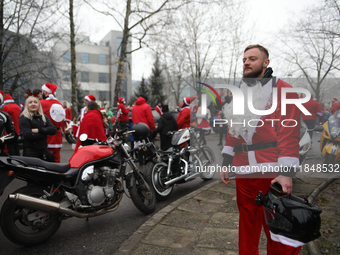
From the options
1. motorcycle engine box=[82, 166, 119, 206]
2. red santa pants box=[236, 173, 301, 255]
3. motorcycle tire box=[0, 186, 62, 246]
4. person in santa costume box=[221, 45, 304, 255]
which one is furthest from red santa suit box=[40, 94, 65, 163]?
red santa pants box=[236, 173, 301, 255]

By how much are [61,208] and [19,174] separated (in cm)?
62

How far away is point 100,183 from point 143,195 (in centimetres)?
79

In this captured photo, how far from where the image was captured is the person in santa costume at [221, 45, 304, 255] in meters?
2.04

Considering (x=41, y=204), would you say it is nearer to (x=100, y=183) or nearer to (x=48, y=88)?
(x=100, y=183)

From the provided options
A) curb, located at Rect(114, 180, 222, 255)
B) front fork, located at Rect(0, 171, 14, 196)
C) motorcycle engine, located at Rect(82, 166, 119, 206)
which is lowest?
curb, located at Rect(114, 180, 222, 255)

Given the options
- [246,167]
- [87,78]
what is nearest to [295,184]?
[246,167]

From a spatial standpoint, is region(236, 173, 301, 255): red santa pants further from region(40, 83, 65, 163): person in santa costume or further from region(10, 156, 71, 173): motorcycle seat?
region(40, 83, 65, 163): person in santa costume

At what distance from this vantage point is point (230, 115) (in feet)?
7.91

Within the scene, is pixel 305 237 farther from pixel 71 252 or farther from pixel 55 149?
pixel 55 149

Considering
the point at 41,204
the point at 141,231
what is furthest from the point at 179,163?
the point at 41,204

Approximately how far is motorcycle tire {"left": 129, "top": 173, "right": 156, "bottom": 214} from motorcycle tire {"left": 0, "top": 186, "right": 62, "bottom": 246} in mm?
1115

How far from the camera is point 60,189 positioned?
11.6 feet

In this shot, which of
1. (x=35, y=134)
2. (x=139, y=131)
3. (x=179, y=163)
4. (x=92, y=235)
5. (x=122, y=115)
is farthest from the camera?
(x=122, y=115)

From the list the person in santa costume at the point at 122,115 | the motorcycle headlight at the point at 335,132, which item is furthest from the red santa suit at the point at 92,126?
the person in santa costume at the point at 122,115
